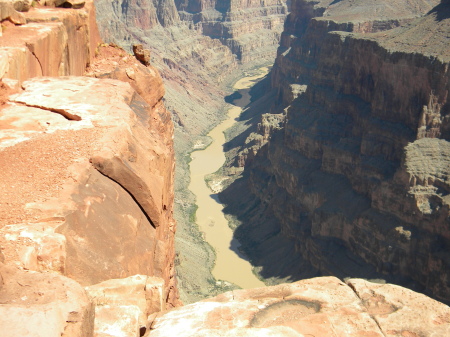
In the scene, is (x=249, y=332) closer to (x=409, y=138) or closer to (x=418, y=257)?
(x=418, y=257)

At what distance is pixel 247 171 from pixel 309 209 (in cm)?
2044

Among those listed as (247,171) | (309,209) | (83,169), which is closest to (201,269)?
(309,209)

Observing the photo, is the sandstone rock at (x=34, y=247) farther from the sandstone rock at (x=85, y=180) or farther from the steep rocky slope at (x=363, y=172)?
the steep rocky slope at (x=363, y=172)

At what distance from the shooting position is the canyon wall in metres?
10.6

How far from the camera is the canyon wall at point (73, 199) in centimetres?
1065

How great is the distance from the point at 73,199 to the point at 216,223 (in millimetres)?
56789

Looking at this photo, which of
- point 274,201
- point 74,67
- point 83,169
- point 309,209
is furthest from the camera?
point 274,201

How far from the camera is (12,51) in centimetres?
2064

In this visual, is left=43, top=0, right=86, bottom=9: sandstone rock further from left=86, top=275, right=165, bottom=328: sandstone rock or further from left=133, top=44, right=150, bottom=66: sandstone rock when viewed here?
left=86, top=275, right=165, bottom=328: sandstone rock

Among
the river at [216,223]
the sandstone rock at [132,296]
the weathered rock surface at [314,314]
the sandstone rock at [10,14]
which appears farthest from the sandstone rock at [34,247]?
the river at [216,223]

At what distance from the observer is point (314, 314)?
12.7m

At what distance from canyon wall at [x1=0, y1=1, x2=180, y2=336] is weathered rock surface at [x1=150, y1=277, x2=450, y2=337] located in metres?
1.07

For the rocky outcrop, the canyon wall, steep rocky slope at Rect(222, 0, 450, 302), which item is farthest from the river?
the rocky outcrop

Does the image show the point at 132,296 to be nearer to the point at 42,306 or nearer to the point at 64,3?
the point at 42,306
